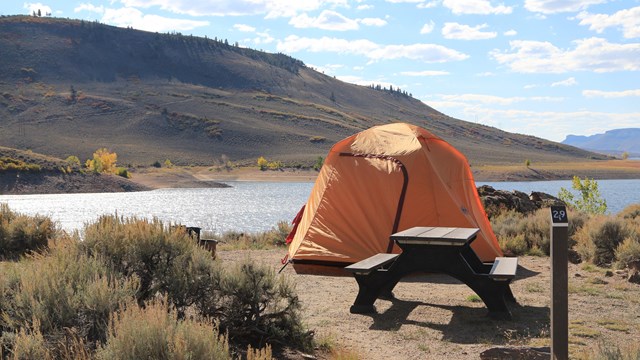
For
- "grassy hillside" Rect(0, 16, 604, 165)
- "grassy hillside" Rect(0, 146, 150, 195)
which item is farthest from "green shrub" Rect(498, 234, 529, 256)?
"grassy hillside" Rect(0, 16, 604, 165)

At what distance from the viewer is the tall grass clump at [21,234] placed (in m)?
11.0

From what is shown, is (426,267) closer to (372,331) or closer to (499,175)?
(372,331)

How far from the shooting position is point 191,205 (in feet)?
138

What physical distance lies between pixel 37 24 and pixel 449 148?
132m

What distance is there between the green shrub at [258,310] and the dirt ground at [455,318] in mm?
309

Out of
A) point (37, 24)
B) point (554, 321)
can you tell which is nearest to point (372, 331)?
point (554, 321)

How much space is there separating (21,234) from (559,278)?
373 inches

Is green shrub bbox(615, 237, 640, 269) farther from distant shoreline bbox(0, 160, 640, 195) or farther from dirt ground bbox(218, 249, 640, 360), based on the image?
distant shoreline bbox(0, 160, 640, 195)

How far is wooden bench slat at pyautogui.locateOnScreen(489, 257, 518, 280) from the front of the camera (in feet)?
22.8

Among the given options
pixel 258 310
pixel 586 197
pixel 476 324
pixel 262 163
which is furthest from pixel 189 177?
pixel 258 310

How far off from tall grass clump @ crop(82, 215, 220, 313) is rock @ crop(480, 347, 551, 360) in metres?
2.41

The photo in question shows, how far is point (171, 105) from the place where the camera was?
323 feet

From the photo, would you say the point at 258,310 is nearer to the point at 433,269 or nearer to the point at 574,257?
the point at 433,269

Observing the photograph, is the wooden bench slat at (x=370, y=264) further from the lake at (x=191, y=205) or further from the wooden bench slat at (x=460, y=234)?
the lake at (x=191, y=205)
